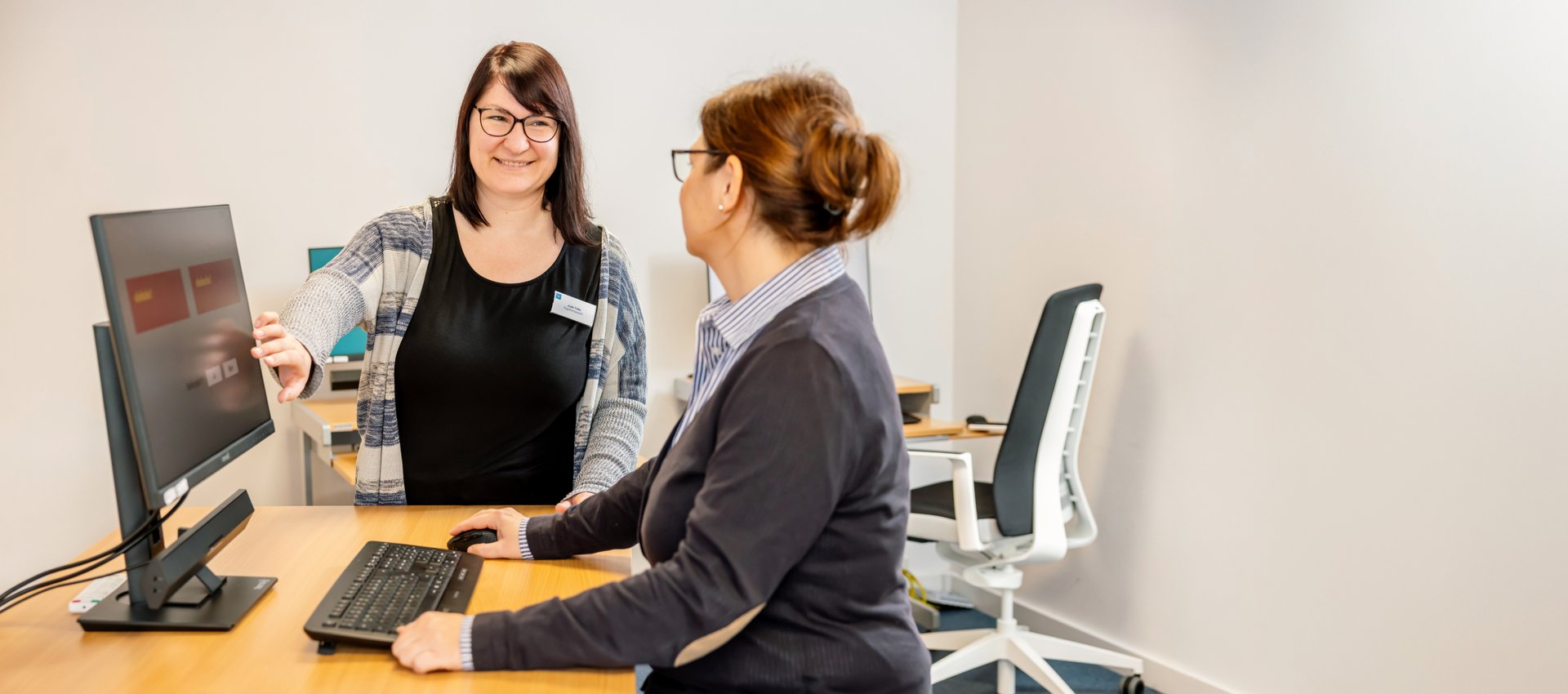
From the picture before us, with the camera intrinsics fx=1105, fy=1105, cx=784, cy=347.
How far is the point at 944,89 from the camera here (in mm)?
4027

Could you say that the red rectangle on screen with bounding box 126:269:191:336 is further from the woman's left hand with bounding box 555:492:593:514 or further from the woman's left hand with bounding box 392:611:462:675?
the woman's left hand with bounding box 555:492:593:514

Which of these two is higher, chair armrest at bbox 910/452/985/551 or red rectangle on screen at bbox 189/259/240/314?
red rectangle on screen at bbox 189/259/240/314

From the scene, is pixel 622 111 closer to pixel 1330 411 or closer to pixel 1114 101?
pixel 1114 101

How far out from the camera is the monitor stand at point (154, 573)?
1.22 m

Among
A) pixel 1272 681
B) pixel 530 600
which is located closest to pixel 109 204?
pixel 530 600

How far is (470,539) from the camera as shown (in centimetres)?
159

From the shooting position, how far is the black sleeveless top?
5.92 ft

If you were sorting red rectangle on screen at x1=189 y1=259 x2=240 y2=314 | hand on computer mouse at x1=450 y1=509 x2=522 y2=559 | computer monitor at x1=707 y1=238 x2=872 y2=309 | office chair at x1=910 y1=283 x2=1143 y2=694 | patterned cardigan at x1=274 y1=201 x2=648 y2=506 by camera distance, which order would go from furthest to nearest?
computer monitor at x1=707 y1=238 x2=872 y2=309 → office chair at x1=910 y1=283 x2=1143 y2=694 → patterned cardigan at x1=274 y1=201 x2=648 y2=506 → hand on computer mouse at x1=450 y1=509 x2=522 y2=559 → red rectangle on screen at x1=189 y1=259 x2=240 y2=314

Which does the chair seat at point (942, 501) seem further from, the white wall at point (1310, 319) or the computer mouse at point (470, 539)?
the computer mouse at point (470, 539)

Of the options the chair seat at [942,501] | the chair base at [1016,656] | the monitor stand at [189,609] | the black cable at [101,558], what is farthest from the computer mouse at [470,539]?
the chair base at [1016,656]

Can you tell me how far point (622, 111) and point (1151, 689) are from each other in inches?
95.1

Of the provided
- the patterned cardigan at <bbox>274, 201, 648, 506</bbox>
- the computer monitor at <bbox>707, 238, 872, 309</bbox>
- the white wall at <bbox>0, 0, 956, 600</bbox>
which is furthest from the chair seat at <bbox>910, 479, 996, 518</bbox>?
the patterned cardigan at <bbox>274, 201, 648, 506</bbox>

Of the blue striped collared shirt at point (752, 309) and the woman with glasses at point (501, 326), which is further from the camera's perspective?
the woman with glasses at point (501, 326)

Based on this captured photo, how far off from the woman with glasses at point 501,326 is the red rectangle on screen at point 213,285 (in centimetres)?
25
